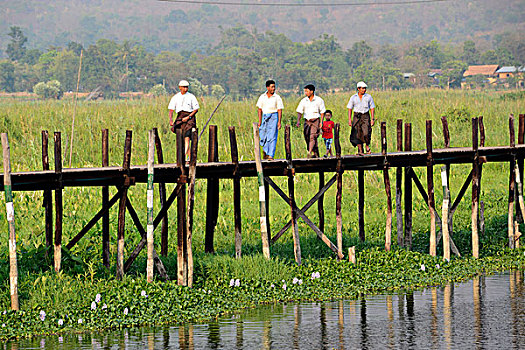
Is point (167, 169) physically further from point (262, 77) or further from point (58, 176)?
point (262, 77)

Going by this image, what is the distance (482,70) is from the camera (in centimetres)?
11819

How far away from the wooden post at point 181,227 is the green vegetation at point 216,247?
362 millimetres

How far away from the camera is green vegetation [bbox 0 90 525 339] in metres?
14.3

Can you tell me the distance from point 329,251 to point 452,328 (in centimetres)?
592

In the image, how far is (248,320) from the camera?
47.2 feet

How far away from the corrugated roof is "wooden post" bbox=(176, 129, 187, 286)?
10481 cm

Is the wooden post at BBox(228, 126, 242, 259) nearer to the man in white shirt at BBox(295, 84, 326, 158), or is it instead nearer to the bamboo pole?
the man in white shirt at BBox(295, 84, 326, 158)

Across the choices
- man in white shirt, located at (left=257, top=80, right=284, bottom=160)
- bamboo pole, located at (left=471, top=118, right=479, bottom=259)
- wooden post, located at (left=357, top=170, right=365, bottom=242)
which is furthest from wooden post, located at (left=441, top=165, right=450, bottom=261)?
man in white shirt, located at (left=257, top=80, right=284, bottom=160)

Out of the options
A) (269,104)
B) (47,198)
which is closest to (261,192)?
(269,104)

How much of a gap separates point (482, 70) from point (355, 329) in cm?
10875

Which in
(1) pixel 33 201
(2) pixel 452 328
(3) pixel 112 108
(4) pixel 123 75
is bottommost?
(2) pixel 452 328

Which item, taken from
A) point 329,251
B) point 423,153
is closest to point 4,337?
point 329,251

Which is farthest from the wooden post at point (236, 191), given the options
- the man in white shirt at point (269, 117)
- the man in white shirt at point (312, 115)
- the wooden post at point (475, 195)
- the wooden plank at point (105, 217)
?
the wooden post at point (475, 195)

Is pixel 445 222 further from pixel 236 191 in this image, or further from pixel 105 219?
pixel 105 219
